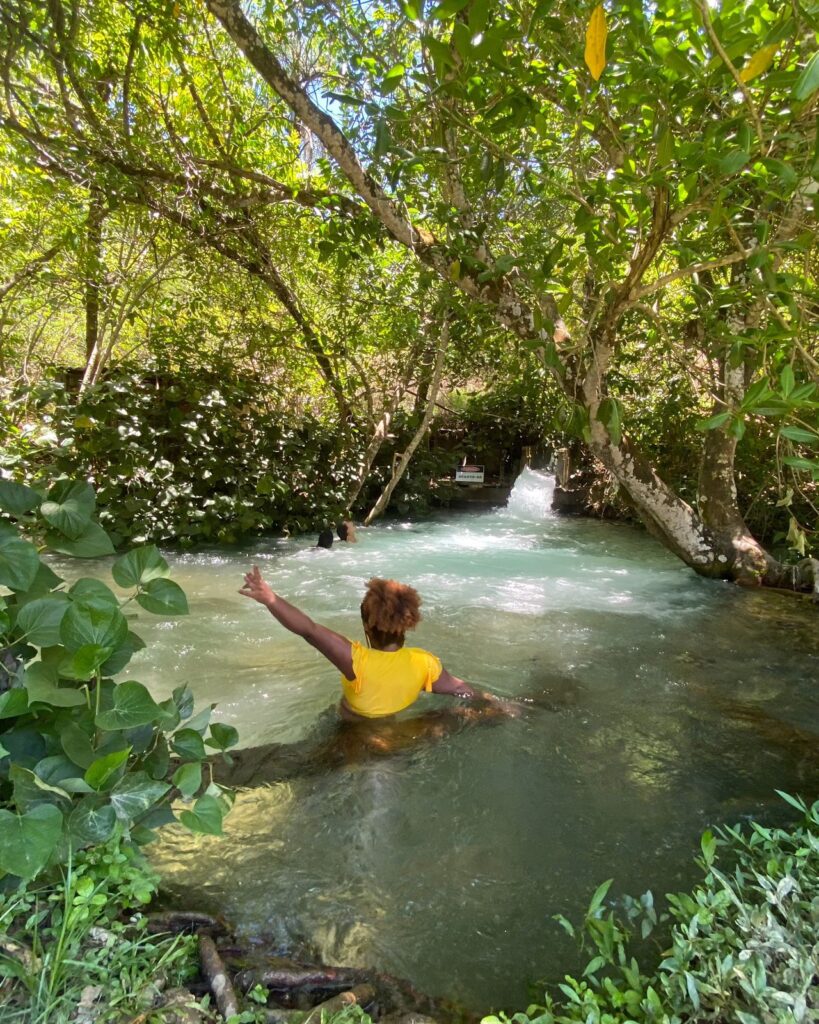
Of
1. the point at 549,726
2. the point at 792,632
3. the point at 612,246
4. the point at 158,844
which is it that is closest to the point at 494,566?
the point at 792,632

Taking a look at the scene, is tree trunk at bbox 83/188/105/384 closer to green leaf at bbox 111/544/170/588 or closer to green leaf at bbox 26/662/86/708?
green leaf at bbox 111/544/170/588

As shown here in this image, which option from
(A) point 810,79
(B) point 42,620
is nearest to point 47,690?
(B) point 42,620

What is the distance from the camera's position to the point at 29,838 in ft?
3.59

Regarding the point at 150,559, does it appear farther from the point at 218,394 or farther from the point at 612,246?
the point at 218,394

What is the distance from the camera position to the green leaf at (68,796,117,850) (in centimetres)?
122

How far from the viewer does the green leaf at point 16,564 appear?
1314 millimetres

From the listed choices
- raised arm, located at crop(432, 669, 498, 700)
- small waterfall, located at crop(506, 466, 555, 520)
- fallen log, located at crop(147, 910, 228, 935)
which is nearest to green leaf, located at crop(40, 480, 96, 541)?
fallen log, located at crop(147, 910, 228, 935)

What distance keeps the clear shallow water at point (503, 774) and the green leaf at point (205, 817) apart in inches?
31.7

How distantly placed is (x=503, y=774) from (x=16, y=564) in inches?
92.2

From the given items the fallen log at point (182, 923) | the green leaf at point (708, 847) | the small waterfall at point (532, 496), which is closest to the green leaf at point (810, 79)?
the green leaf at point (708, 847)

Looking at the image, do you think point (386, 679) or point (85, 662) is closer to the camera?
point (85, 662)

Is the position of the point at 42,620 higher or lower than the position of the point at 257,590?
higher

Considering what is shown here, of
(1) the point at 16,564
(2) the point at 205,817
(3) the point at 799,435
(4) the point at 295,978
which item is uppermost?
(3) the point at 799,435

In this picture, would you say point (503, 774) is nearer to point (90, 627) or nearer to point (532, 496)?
point (90, 627)
